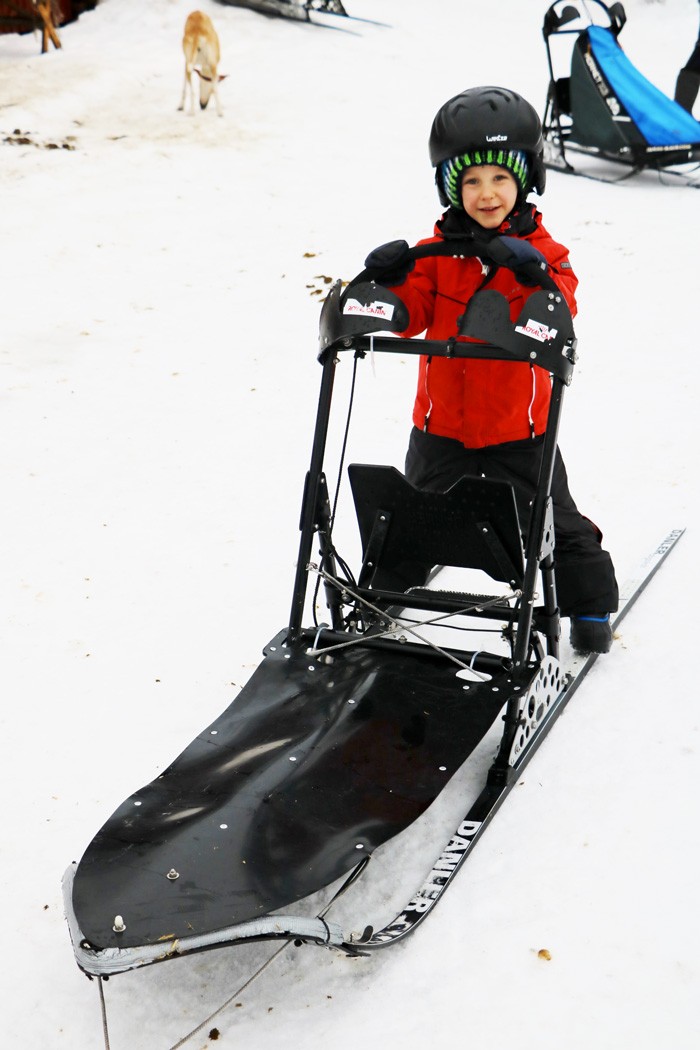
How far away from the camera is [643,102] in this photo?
27.6 ft

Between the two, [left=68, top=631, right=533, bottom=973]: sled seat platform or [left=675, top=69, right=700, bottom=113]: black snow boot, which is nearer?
[left=68, top=631, right=533, bottom=973]: sled seat platform

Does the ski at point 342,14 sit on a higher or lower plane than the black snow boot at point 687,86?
higher

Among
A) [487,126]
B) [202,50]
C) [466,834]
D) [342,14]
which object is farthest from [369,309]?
[342,14]

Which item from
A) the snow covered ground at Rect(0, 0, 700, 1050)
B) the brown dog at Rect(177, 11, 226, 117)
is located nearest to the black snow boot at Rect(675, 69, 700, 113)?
the snow covered ground at Rect(0, 0, 700, 1050)

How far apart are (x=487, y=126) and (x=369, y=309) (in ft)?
1.72

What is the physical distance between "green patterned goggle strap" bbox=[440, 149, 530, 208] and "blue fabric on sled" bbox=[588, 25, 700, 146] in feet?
20.3

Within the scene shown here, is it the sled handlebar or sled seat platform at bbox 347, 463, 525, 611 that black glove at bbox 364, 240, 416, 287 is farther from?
sled seat platform at bbox 347, 463, 525, 611

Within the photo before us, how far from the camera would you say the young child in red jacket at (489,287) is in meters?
2.70

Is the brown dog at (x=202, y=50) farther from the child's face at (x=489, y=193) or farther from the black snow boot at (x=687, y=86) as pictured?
the child's face at (x=489, y=193)

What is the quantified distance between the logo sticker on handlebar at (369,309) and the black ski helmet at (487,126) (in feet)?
1.37

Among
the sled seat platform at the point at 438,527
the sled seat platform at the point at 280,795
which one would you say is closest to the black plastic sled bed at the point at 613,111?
the sled seat platform at the point at 438,527

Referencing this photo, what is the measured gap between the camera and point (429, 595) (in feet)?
9.77

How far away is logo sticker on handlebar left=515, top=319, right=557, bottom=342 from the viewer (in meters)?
2.54

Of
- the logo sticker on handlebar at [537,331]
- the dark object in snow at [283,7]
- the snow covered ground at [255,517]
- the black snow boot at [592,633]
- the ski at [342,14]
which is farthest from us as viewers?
the ski at [342,14]
